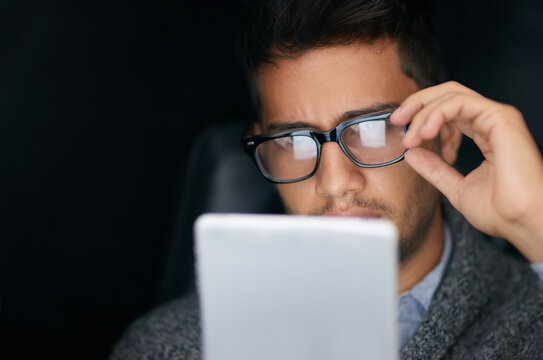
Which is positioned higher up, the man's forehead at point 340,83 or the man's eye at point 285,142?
the man's forehead at point 340,83

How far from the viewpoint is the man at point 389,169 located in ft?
3.30

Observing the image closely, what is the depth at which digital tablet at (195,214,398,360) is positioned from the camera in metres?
0.49

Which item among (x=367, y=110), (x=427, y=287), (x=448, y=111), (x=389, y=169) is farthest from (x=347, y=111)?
(x=427, y=287)

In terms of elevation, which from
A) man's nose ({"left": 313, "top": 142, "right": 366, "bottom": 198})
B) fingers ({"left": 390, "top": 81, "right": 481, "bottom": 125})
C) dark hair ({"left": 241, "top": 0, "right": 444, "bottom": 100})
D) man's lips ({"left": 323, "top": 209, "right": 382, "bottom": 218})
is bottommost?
man's lips ({"left": 323, "top": 209, "right": 382, "bottom": 218})

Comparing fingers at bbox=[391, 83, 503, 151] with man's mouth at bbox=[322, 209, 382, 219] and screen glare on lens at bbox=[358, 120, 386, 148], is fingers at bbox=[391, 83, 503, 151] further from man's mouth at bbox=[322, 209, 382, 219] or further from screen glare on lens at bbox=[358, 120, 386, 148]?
man's mouth at bbox=[322, 209, 382, 219]

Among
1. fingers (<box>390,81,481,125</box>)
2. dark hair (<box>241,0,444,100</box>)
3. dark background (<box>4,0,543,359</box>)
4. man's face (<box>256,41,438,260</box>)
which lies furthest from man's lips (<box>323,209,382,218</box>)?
dark background (<box>4,0,543,359</box>)

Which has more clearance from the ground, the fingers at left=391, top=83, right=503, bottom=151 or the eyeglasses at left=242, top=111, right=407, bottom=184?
the fingers at left=391, top=83, right=503, bottom=151

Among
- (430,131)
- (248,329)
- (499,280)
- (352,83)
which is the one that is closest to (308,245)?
(248,329)

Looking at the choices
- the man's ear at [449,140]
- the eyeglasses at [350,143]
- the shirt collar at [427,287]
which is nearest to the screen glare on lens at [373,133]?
the eyeglasses at [350,143]

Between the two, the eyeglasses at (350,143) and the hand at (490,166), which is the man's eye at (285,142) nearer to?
the eyeglasses at (350,143)

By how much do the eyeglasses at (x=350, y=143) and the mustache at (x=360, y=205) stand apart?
0.08 metres

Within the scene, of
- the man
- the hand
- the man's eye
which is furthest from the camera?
the man's eye

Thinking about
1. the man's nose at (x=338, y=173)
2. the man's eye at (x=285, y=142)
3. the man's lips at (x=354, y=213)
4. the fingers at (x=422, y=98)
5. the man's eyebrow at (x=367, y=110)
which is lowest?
the man's lips at (x=354, y=213)

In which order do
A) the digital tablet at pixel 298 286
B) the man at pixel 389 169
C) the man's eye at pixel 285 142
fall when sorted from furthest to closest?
the man's eye at pixel 285 142, the man at pixel 389 169, the digital tablet at pixel 298 286
